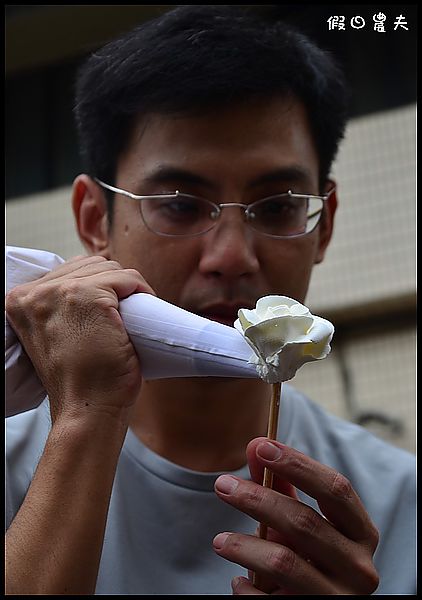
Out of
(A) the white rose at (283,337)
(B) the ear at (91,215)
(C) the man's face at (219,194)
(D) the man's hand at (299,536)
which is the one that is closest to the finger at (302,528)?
(D) the man's hand at (299,536)

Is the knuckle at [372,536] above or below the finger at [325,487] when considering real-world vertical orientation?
below

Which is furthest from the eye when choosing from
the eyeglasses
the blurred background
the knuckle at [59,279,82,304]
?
the blurred background

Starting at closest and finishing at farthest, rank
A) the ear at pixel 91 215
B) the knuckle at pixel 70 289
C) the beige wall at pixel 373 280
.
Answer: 1. the knuckle at pixel 70 289
2. the ear at pixel 91 215
3. the beige wall at pixel 373 280

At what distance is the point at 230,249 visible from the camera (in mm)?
1154

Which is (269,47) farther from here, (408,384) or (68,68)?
(68,68)

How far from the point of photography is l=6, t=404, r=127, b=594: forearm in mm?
803

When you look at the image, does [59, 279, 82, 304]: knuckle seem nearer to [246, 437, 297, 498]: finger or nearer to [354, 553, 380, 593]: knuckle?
[246, 437, 297, 498]: finger

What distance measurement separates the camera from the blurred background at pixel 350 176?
9.36 feet

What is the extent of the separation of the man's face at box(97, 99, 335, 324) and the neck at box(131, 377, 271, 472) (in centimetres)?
17

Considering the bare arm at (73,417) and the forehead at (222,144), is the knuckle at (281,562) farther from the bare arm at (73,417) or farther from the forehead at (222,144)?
the forehead at (222,144)

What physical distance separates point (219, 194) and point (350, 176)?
Answer: 200cm

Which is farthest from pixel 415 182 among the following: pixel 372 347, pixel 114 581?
pixel 114 581

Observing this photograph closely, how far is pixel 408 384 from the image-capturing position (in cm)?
279

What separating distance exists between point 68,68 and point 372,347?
1831 millimetres
